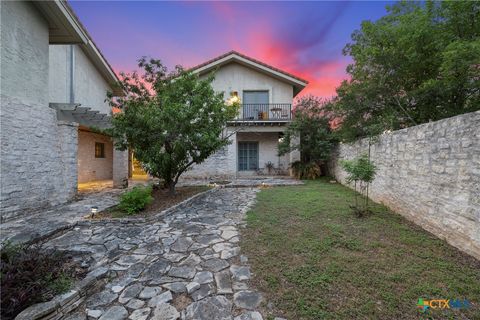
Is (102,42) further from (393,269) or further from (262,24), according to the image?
(393,269)

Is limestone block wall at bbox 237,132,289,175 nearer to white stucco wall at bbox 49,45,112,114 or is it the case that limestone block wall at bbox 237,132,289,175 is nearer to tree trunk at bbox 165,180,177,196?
tree trunk at bbox 165,180,177,196

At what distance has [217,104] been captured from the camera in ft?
21.0

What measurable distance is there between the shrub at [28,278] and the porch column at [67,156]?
4562 millimetres

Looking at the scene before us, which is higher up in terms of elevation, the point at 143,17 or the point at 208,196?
the point at 143,17

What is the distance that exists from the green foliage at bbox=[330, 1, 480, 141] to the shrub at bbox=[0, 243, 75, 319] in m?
7.71

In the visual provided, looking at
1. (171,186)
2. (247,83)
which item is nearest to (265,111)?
(247,83)

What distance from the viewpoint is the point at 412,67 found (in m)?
6.08

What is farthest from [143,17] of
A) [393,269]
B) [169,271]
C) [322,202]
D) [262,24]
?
[393,269]

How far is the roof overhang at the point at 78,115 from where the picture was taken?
614 cm

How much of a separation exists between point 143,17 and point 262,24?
426cm

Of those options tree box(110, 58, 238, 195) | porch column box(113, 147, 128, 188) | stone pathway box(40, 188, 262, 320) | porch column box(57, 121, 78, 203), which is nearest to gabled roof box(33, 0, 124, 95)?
tree box(110, 58, 238, 195)

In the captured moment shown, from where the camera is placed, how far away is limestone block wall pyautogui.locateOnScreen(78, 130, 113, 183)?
10568mm

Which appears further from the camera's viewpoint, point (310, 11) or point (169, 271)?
point (310, 11)

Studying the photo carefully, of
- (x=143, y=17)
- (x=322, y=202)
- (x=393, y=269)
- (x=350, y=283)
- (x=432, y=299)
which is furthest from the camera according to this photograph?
(x=143, y=17)
